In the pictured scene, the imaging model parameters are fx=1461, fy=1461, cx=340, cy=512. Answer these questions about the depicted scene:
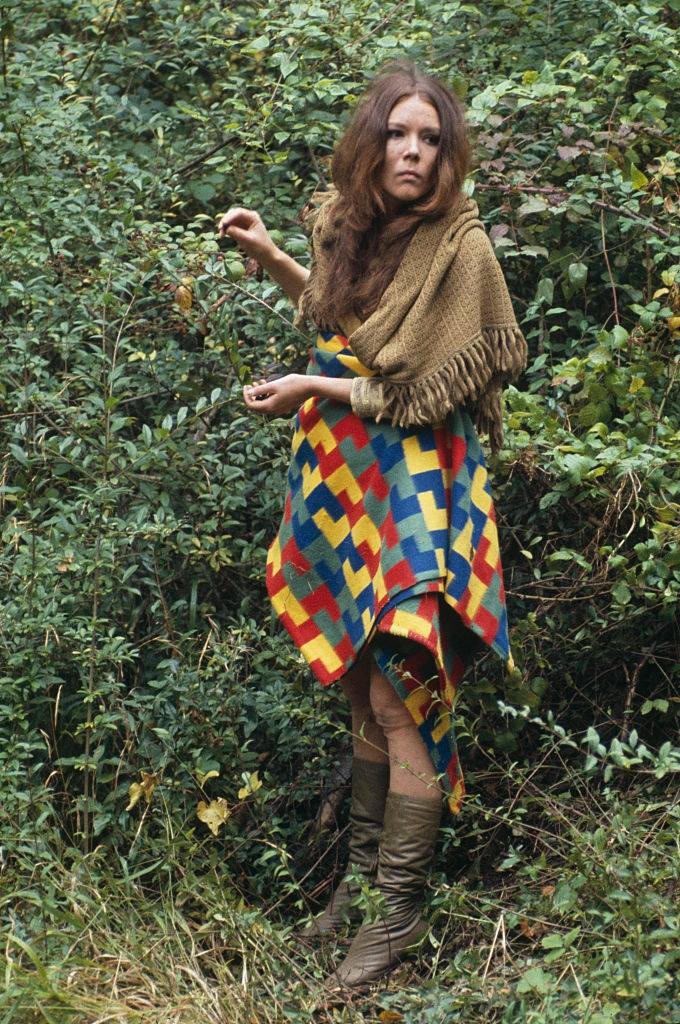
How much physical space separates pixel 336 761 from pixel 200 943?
66 centimetres

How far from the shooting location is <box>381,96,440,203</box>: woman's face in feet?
9.56

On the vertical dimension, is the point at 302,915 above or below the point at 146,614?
below

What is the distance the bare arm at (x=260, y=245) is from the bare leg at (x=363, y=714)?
0.86 m

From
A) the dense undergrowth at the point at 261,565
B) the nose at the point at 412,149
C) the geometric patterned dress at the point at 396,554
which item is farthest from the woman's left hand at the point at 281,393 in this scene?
the dense undergrowth at the point at 261,565

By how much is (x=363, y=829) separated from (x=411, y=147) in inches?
57.8

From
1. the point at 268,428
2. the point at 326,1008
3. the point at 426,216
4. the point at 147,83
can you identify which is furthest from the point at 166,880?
the point at 147,83

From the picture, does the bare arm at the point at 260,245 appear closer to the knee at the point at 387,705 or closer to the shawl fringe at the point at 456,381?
the shawl fringe at the point at 456,381

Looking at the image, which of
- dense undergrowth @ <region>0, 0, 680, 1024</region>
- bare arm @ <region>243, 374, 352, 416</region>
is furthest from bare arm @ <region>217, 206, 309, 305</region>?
dense undergrowth @ <region>0, 0, 680, 1024</region>

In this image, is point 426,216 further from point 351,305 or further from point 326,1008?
point 326,1008

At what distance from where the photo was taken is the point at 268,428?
3855 millimetres

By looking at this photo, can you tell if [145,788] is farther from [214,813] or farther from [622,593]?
[622,593]

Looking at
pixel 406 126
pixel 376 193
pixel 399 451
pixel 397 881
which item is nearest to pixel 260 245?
pixel 376 193

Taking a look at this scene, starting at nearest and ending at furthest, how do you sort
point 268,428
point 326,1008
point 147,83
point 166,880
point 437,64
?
point 326,1008 → point 166,880 → point 268,428 → point 437,64 → point 147,83

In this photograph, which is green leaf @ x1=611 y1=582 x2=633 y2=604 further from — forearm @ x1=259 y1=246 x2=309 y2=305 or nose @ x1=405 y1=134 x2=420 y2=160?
nose @ x1=405 y1=134 x2=420 y2=160
